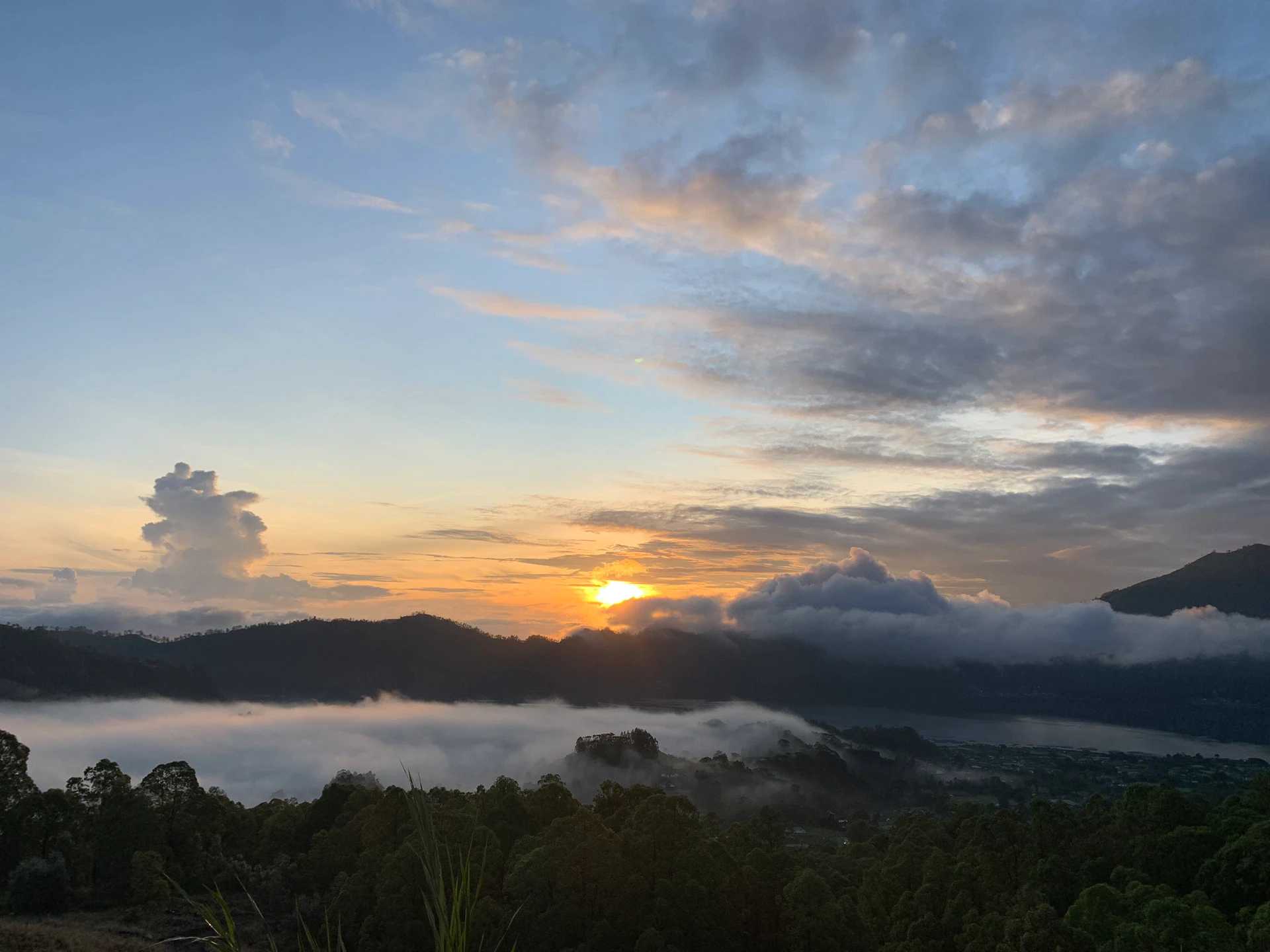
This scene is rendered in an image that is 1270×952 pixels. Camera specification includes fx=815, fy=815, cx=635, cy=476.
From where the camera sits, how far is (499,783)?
72.4 metres

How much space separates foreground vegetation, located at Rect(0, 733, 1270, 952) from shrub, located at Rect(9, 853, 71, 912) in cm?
11

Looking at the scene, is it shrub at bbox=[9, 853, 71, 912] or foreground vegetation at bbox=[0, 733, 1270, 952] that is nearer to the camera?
foreground vegetation at bbox=[0, 733, 1270, 952]

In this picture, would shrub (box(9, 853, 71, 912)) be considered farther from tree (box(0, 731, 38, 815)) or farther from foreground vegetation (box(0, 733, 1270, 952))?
tree (box(0, 731, 38, 815))

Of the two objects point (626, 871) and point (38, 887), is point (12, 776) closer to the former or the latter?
point (38, 887)

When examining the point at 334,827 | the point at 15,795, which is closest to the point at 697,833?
the point at 334,827

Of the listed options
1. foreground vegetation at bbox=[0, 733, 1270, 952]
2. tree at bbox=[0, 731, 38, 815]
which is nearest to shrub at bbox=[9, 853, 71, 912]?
foreground vegetation at bbox=[0, 733, 1270, 952]

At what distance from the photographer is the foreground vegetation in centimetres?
4956

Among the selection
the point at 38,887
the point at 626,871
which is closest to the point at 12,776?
the point at 38,887

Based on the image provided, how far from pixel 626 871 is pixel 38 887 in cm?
4046

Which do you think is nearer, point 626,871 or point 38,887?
point 626,871

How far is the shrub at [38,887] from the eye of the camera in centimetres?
5531

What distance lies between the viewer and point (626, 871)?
52.8 meters

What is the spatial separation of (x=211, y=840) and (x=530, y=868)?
36865 mm

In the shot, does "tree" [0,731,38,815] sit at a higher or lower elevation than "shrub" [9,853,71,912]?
higher
